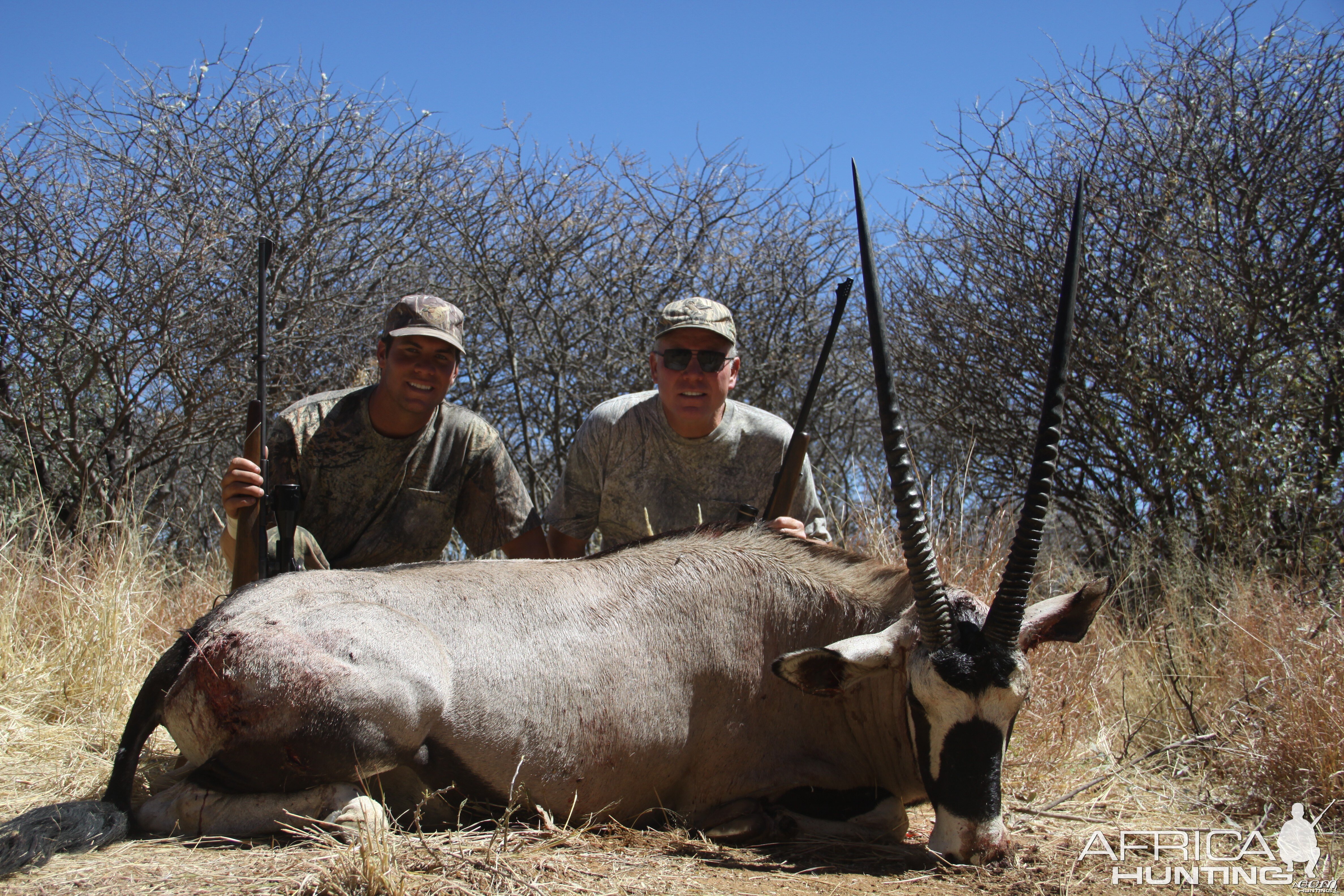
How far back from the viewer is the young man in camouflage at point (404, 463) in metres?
5.21

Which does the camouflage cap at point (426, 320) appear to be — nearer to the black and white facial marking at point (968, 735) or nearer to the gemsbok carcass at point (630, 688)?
the gemsbok carcass at point (630, 688)

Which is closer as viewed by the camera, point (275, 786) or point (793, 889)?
point (793, 889)

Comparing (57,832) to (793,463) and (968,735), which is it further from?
(793,463)

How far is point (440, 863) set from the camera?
2875 mm

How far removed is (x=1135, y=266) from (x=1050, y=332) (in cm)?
87

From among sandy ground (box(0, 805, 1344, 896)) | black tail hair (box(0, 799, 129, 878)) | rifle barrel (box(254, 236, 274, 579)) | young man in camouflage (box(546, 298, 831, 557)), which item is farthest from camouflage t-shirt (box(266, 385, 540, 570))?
sandy ground (box(0, 805, 1344, 896))

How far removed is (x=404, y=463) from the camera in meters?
5.37

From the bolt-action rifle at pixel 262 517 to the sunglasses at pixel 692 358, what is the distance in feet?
6.73

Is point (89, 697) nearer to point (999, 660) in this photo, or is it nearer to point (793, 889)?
point (793, 889)

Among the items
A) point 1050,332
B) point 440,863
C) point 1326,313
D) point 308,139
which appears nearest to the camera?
point 440,863

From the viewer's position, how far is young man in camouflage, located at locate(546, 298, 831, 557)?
5.38 meters

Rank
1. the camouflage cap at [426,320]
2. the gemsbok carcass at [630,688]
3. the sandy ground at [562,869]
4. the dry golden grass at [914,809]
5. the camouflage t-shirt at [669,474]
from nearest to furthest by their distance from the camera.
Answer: the sandy ground at [562,869]
the dry golden grass at [914,809]
the gemsbok carcass at [630,688]
the camouflage cap at [426,320]
the camouflage t-shirt at [669,474]

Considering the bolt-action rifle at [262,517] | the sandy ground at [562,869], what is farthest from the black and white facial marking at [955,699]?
the bolt-action rifle at [262,517]

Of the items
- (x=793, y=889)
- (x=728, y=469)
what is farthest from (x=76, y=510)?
(x=793, y=889)
